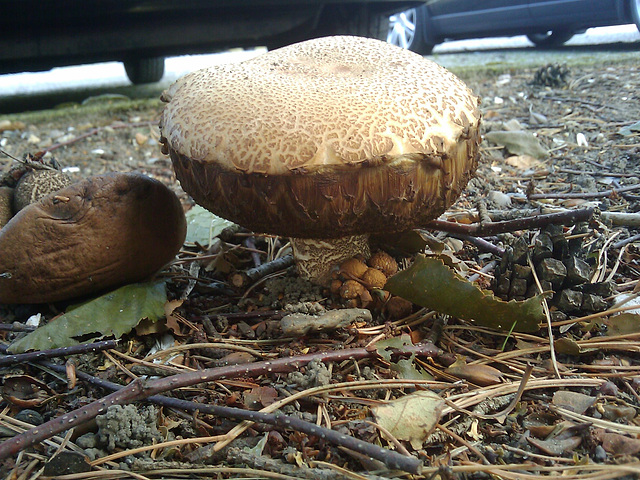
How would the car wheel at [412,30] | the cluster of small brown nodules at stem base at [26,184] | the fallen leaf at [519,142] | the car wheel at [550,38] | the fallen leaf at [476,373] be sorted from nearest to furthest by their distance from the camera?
the fallen leaf at [476,373], the cluster of small brown nodules at stem base at [26,184], the fallen leaf at [519,142], the car wheel at [550,38], the car wheel at [412,30]

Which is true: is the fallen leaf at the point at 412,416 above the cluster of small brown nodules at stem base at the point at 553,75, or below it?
below

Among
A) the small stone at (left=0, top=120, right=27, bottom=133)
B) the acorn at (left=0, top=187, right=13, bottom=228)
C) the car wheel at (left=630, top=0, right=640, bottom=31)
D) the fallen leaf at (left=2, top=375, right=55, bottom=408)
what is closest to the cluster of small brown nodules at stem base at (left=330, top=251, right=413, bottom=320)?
the fallen leaf at (left=2, top=375, right=55, bottom=408)

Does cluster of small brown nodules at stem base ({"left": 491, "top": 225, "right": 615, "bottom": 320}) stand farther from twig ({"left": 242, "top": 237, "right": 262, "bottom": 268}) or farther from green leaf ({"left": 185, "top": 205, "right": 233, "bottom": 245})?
green leaf ({"left": 185, "top": 205, "right": 233, "bottom": 245})

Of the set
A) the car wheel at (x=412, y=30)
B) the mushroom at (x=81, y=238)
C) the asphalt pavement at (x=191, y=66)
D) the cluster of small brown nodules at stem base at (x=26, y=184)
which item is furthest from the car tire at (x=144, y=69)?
the mushroom at (x=81, y=238)

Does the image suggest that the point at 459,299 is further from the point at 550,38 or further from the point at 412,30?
the point at 412,30

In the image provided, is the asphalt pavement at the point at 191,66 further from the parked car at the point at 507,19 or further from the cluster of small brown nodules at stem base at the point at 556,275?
the cluster of small brown nodules at stem base at the point at 556,275

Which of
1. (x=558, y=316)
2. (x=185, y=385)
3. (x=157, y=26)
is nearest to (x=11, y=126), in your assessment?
(x=157, y=26)

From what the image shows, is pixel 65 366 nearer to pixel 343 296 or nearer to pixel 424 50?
pixel 343 296
